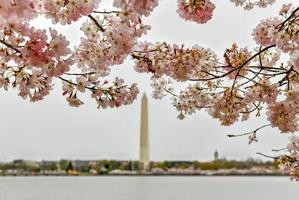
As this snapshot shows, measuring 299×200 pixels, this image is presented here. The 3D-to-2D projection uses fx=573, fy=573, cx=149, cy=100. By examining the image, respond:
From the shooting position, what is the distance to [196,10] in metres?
3.25

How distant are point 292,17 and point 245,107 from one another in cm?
137

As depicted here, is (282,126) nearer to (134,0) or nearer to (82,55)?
(82,55)

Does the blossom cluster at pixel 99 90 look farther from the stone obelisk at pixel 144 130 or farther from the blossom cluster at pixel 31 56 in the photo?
the stone obelisk at pixel 144 130

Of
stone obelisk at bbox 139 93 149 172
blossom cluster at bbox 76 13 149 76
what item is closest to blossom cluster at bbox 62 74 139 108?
blossom cluster at bbox 76 13 149 76

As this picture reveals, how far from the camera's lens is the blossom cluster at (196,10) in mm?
3217

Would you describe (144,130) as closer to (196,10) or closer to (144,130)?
(144,130)

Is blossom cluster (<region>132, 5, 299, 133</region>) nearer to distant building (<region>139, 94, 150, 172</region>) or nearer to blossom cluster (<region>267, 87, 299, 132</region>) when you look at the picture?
blossom cluster (<region>267, 87, 299, 132</region>)

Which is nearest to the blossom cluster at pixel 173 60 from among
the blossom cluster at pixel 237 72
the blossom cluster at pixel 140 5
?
the blossom cluster at pixel 237 72

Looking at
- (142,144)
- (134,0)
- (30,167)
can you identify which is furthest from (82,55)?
(30,167)

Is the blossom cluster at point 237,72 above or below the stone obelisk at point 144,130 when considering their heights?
below

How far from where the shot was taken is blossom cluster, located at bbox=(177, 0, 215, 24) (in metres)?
3.22
